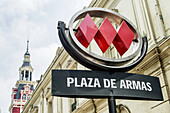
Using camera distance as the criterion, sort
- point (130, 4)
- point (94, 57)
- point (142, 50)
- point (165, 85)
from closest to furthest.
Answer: point (94, 57) < point (142, 50) < point (165, 85) < point (130, 4)

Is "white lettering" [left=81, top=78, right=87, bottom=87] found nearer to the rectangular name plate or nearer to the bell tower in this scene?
the rectangular name plate

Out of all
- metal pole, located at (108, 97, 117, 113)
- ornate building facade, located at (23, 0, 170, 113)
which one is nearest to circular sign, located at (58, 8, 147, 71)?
metal pole, located at (108, 97, 117, 113)

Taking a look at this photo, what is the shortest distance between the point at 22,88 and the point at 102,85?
191ft

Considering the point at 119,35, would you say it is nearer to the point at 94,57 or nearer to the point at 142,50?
the point at 142,50

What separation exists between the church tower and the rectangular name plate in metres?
55.5

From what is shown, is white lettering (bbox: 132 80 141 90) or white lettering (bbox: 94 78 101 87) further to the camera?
white lettering (bbox: 132 80 141 90)

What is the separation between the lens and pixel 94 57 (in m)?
5.54

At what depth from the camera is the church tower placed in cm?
5834

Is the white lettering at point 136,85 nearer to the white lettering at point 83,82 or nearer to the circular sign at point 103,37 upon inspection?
the circular sign at point 103,37

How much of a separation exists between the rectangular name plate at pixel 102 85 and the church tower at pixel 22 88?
55507mm

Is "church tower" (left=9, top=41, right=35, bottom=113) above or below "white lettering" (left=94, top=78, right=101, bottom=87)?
above

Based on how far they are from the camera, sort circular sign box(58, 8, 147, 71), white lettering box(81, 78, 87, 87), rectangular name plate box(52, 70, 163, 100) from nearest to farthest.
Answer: rectangular name plate box(52, 70, 163, 100)
white lettering box(81, 78, 87, 87)
circular sign box(58, 8, 147, 71)

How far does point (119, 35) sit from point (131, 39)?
1.04 feet

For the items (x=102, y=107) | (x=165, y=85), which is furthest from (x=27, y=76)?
(x=165, y=85)
